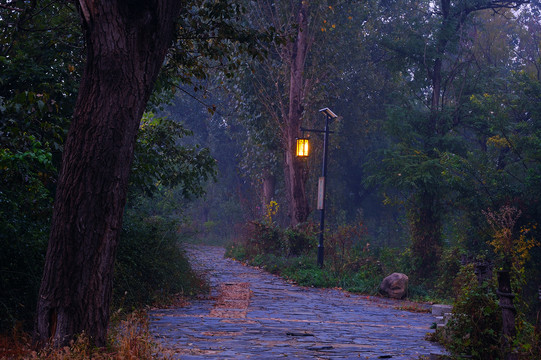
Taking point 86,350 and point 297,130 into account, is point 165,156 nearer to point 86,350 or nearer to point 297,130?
point 86,350

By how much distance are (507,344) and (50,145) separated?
7.18 m

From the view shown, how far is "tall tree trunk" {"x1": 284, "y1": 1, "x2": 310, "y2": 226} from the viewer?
75.4ft

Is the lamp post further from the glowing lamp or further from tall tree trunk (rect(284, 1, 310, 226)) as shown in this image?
tall tree trunk (rect(284, 1, 310, 226))

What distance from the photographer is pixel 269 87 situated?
2583 centimetres

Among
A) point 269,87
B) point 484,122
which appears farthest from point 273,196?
point 484,122

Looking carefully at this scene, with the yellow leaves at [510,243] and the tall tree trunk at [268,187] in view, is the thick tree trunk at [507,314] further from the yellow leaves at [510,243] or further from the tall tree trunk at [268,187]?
the tall tree trunk at [268,187]

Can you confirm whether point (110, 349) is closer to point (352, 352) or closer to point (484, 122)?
point (352, 352)

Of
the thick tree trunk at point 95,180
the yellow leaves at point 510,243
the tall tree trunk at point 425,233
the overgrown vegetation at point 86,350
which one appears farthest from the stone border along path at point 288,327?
the tall tree trunk at point 425,233

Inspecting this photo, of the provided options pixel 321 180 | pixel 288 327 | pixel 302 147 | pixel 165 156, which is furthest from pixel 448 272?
pixel 165 156

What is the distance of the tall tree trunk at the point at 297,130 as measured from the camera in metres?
23.0

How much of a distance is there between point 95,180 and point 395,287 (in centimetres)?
1231

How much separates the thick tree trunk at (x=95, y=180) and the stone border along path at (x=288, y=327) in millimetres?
1226

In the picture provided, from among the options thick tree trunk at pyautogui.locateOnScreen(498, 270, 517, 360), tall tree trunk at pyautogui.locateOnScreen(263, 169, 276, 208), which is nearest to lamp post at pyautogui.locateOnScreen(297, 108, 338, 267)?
tall tree trunk at pyautogui.locateOnScreen(263, 169, 276, 208)

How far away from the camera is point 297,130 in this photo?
76.4ft
